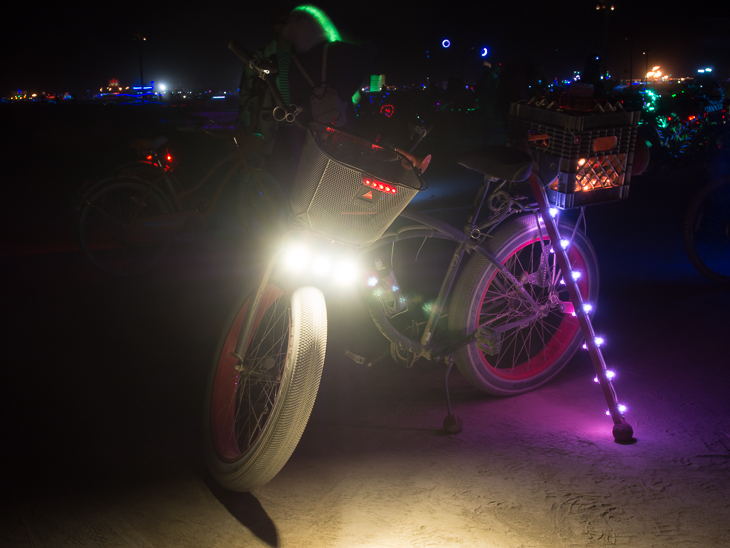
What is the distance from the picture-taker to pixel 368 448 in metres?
2.69

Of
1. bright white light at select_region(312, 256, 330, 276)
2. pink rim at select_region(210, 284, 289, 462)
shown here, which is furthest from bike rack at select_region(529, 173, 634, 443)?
pink rim at select_region(210, 284, 289, 462)

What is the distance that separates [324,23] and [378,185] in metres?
4.08

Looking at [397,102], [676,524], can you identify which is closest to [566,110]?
[676,524]

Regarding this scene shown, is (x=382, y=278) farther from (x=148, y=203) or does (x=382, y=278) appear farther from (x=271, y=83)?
(x=148, y=203)

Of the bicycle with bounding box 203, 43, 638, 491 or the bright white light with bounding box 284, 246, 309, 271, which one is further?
the bright white light with bounding box 284, 246, 309, 271

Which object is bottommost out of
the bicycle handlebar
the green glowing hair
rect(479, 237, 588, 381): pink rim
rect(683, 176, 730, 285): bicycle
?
rect(479, 237, 588, 381): pink rim

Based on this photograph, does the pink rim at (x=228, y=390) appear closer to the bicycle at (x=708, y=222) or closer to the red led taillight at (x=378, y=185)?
the red led taillight at (x=378, y=185)

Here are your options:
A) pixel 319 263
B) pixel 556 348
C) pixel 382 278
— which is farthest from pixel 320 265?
pixel 556 348

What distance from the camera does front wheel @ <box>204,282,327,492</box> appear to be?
205 cm

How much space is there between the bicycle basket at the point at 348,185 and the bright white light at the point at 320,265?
0.61 ft

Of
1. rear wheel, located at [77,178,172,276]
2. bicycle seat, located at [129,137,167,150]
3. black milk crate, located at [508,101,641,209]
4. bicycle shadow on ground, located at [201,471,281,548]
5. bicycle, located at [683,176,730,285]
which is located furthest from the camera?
bicycle seat, located at [129,137,167,150]

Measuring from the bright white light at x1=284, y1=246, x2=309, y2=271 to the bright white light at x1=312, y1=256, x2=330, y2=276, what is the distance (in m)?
0.05

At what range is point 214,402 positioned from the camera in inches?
98.7

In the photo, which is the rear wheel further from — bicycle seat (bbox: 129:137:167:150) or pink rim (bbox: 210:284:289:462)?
pink rim (bbox: 210:284:289:462)
